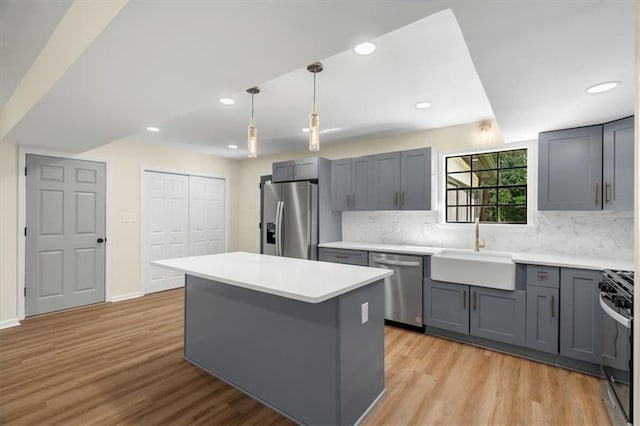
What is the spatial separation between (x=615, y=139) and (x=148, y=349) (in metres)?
4.64

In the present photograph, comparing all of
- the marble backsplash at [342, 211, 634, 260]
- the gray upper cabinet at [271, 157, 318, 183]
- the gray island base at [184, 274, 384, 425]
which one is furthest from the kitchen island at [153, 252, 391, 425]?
the gray upper cabinet at [271, 157, 318, 183]

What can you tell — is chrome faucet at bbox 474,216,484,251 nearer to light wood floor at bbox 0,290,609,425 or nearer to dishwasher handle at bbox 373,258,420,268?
dishwasher handle at bbox 373,258,420,268

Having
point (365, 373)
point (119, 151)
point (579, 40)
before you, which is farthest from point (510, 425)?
point (119, 151)

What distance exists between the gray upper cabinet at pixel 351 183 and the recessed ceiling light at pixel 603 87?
2408mm

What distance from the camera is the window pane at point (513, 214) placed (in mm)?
3527

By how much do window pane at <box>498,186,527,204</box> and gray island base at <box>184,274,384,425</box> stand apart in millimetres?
2348

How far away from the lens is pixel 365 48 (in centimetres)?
210

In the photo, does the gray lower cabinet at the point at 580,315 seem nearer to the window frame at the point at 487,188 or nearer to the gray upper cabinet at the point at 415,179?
the window frame at the point at 487,188

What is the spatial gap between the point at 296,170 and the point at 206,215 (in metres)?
2.30

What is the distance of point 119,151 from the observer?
4.66 meters

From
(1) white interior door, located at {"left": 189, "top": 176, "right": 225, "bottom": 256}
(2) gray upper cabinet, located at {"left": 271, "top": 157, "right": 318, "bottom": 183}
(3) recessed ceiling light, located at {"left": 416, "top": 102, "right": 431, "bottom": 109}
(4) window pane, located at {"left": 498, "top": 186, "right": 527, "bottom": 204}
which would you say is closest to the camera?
(3) recessed ceiling light, located at {"left": 416, "top": 102, "right": 431, "bottom": 109}

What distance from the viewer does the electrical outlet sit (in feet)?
6.55

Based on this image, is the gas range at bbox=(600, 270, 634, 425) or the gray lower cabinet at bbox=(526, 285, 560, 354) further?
the gray lower cabinet at bbox=(526, 285, 560, 354)

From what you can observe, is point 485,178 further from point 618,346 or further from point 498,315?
point 618,346
